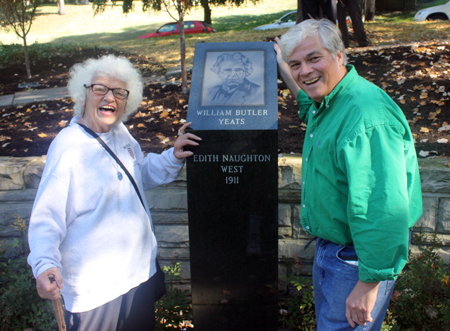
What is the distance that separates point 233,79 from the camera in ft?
7.99

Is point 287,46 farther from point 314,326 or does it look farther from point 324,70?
point 314,326

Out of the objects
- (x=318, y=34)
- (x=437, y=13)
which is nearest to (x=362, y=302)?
(x=318, y=34)

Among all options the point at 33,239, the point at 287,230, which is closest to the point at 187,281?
the point at 287,230

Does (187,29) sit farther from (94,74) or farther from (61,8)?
(61,8)

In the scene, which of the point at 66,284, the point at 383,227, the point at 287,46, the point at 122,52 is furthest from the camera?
the point at 122,52

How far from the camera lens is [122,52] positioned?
9922mm

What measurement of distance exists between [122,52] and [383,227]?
9.55m

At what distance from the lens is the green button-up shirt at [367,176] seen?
4.89 ft

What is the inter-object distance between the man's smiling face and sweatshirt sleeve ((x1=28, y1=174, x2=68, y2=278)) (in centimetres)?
126

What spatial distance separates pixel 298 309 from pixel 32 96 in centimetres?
563

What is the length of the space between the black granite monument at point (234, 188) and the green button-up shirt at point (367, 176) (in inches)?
25.6

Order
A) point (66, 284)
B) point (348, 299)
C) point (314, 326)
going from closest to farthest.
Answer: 1. point (348, 299)
2. point (66, 284)
3. point (314, 326)

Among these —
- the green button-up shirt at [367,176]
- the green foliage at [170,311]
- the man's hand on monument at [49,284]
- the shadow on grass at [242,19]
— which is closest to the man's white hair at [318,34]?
the green button-up shirt at [367,176]

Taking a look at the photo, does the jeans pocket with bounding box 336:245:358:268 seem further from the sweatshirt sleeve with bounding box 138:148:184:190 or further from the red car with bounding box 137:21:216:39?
the red car with bounding box 137:21:216:39
